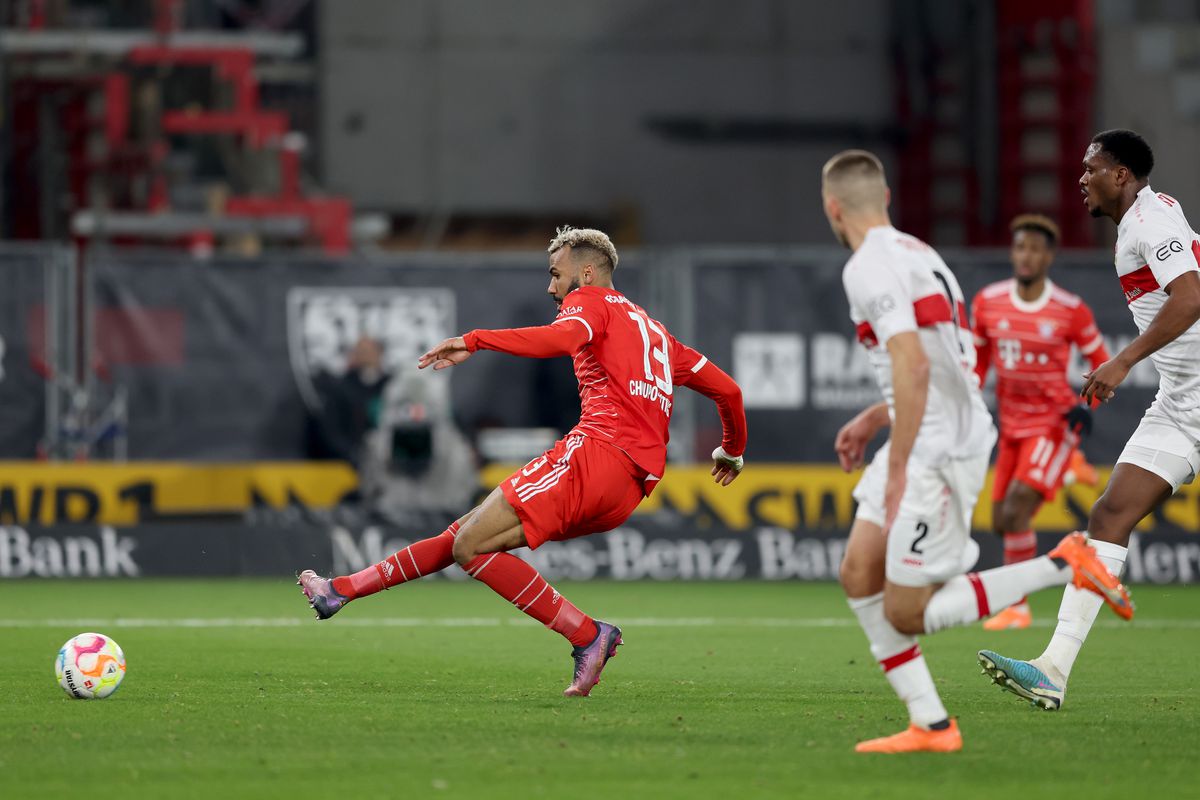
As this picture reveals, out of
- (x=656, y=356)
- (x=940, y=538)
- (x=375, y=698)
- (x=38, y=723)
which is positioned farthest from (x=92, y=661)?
(x=940, y=538)

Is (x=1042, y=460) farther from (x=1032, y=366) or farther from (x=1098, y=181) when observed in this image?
(x=1098, y=181)

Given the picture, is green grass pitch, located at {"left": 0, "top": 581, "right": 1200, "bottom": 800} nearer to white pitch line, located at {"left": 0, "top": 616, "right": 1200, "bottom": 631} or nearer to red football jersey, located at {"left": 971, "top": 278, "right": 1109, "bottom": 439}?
white pitch line, located at {"left": 0, "top": 616, "right": 1200, "bottom": 631}

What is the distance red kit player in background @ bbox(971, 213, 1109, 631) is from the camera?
39.7 ft

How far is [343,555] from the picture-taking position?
15.2 m

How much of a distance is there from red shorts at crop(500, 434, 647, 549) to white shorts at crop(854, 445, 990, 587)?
1.90 metres

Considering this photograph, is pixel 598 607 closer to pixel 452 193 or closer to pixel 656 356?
pixel 656 356

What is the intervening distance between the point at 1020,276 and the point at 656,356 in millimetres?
4758

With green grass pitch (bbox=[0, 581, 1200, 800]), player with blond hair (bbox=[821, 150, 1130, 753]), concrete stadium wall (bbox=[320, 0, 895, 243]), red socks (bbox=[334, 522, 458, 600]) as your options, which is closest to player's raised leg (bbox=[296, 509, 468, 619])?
red socks (bbox=[334, 522, 458, 600])

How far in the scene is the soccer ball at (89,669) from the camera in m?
7.80

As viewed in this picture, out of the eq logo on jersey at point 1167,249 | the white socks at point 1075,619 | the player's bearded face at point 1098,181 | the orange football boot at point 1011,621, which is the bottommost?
the orange football boot at point 1011,621

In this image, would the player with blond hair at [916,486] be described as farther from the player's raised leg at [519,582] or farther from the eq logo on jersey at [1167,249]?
the player's raised leg at [519,582]

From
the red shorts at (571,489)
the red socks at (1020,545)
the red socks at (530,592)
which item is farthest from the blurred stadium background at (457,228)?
the red shorts at (571,489)

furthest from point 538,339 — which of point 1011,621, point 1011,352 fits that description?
point 1011,352

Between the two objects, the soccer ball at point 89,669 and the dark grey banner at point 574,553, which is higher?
the soccer ball at point 89,669
